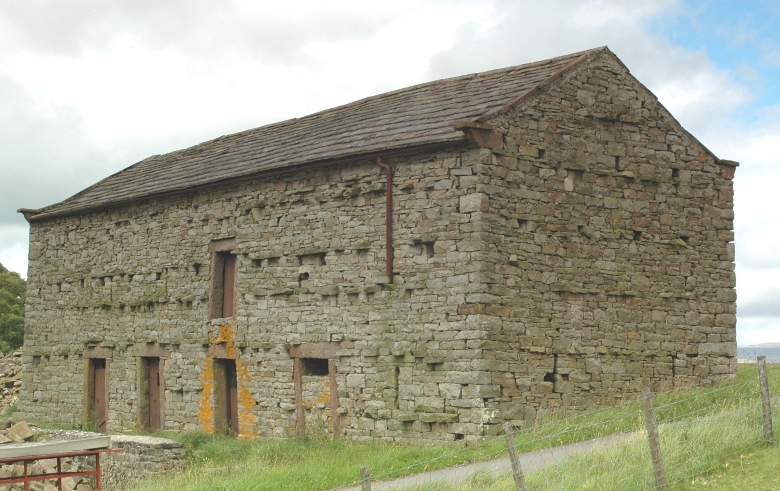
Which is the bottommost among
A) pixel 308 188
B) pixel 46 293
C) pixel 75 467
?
pixel 75 467

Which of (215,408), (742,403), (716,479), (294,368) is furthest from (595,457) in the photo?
(215,408)

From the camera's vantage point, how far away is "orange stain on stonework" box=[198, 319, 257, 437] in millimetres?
18984

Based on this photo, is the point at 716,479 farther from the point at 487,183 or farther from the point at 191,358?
the point at 191,358

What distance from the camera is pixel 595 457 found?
11711mm

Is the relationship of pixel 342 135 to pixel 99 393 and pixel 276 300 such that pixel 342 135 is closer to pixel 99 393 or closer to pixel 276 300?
pixel 276 300

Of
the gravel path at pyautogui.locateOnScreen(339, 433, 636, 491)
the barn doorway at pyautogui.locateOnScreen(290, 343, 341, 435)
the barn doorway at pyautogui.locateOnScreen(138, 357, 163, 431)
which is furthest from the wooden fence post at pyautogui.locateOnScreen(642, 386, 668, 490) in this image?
the barn doorway at pyautogui.locateOnScreen(138, 357, 163, 431)

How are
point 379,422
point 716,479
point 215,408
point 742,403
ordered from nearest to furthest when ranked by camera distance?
point 716,479 < point 742,403 < point 379,422 < point 215,408

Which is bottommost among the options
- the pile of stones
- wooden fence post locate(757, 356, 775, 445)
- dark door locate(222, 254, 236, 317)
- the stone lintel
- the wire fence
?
the pile of stones

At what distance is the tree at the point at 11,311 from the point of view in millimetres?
43781

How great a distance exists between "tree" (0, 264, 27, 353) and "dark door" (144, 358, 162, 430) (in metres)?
23.1

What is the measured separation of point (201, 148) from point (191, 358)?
682cm

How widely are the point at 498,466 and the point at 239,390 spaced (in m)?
7.56

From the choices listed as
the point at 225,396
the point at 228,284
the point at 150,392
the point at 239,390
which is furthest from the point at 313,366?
the point at 150,392

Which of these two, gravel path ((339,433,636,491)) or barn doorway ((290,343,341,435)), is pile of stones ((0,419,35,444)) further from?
gravel path ((339,433,636,491))
